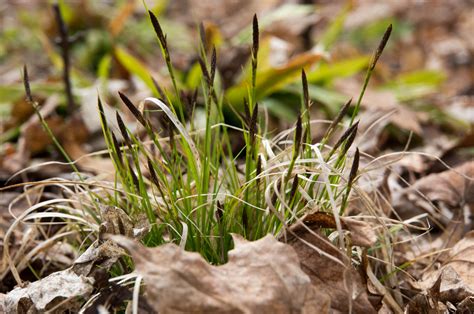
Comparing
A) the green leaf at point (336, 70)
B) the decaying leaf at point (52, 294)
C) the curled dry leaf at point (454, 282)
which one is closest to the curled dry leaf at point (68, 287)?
the decaying leaf at point (52, 294)

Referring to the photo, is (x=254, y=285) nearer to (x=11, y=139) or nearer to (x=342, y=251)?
(x=342, y=251)

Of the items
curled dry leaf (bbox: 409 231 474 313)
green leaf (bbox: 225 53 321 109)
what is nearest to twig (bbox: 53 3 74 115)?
green leaf (bbox: 225 53 321 109)

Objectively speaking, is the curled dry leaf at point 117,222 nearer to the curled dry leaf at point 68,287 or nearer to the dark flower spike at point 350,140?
the curled dry leaf at point 68,287

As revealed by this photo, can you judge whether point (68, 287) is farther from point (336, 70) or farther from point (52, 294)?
point (336, 70)

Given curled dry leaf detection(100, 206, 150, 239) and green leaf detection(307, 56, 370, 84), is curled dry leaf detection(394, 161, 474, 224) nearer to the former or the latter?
curled dry leaf detection(100, 206, 150, 239)

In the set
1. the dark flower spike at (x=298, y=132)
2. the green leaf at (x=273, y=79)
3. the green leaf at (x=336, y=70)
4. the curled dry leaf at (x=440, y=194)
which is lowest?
the curled dry leaf at (x=440, y=194)

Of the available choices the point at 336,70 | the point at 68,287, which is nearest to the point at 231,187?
the point at 68,287
